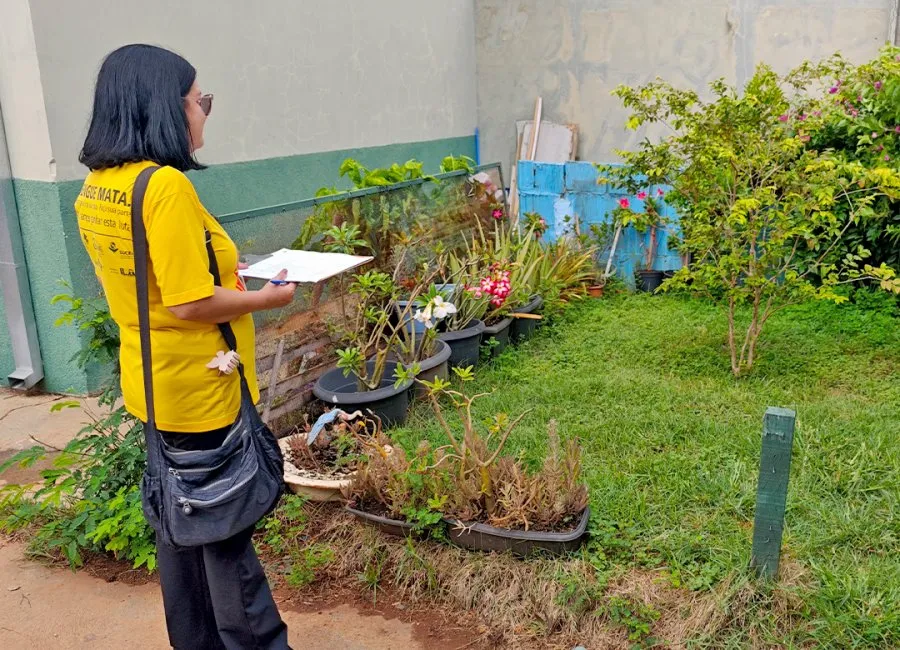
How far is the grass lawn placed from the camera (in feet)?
9.28

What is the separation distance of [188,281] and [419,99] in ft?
24.8

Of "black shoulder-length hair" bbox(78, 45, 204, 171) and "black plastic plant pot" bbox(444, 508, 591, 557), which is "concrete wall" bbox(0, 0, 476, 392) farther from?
"black shoulder-length hair" bbox(78, 45, 204, 171)

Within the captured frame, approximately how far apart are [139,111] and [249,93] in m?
4.86

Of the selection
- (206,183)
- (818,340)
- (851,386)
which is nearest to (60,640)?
(206,183)

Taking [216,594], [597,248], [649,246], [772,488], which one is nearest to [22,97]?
[216,594]

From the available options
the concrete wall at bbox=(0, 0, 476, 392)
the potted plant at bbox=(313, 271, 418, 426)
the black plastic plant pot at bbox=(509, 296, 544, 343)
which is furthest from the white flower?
the concrete wall at bbox=(0, 0, 476, 392)

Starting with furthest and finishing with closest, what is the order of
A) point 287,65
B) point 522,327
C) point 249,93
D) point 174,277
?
point 287,65, point 249,93, point 522,327, point 174,277

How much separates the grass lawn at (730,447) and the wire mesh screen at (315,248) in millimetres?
723

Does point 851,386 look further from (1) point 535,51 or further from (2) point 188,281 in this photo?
(1) point 535,51

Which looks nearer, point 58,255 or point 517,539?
point 517,539

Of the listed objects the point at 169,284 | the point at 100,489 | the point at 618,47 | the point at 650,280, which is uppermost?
the point at 618,47

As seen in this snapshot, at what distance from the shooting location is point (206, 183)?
617 centimetres

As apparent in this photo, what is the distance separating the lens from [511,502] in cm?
319

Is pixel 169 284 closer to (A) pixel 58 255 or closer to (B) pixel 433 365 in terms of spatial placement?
(B) pixel 433 365
